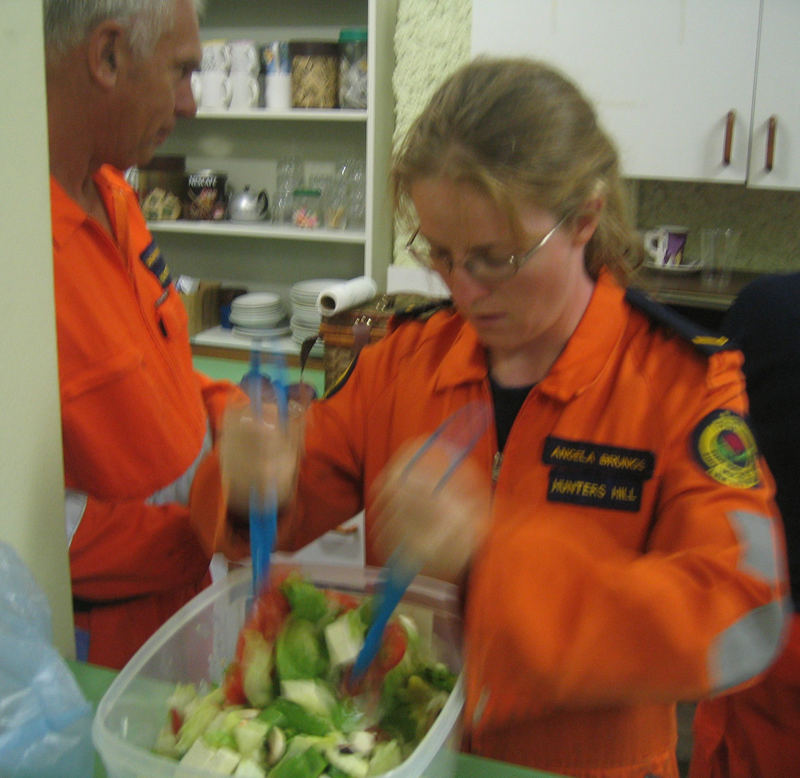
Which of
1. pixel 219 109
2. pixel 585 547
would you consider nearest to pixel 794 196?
pixel 219 109

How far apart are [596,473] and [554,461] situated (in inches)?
1.7

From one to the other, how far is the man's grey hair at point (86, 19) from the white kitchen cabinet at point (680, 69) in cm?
139

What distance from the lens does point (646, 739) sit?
0.81 meters

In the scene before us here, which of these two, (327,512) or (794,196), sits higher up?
(794,196)

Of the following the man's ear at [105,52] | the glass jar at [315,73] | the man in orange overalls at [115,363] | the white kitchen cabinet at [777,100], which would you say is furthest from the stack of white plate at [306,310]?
the man's ear at [105,52]

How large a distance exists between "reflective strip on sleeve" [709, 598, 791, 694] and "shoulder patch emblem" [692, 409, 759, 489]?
0.38 ft

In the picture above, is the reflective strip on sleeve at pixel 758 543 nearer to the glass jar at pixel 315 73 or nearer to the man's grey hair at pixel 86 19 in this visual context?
the man's grey hair at pixel 86 19

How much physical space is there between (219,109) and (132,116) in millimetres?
1711

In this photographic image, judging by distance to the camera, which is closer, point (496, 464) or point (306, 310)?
point (496, 464)

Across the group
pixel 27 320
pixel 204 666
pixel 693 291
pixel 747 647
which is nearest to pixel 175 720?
pixel 204 666

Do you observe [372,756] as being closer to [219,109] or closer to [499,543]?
[499,543]

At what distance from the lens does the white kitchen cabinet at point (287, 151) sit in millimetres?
2514

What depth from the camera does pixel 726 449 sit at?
74 centimetres

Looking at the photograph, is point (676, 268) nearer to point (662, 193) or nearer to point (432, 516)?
point (662, 193)
